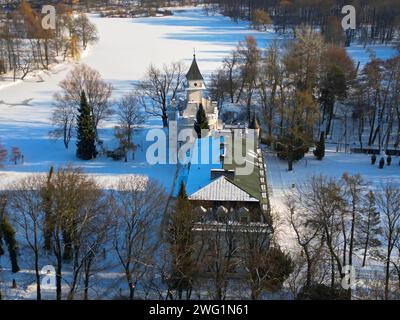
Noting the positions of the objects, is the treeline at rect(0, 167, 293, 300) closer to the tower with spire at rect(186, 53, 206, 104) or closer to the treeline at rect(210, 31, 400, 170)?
the tower with spire at rect(186, 53, 206, 104)

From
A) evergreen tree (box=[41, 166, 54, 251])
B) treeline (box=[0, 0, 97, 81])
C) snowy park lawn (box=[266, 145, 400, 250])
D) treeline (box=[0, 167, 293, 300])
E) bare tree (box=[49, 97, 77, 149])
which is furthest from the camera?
treeline (box=[0, 0, 97, 81])

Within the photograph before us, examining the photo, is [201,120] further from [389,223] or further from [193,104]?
[389,223]

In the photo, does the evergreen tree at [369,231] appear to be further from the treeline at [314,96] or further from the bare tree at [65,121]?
the bare tree at [65,121]

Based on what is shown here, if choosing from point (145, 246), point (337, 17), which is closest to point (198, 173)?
point (145, 246)

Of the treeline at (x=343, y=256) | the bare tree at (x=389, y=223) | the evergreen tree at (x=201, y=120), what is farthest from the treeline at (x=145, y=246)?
the evergreen tree at (x=201, y=120)

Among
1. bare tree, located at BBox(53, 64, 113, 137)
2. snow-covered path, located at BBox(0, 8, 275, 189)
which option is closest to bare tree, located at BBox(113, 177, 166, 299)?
snow-covered path, located at BBox(0, 8, 275, 189)
